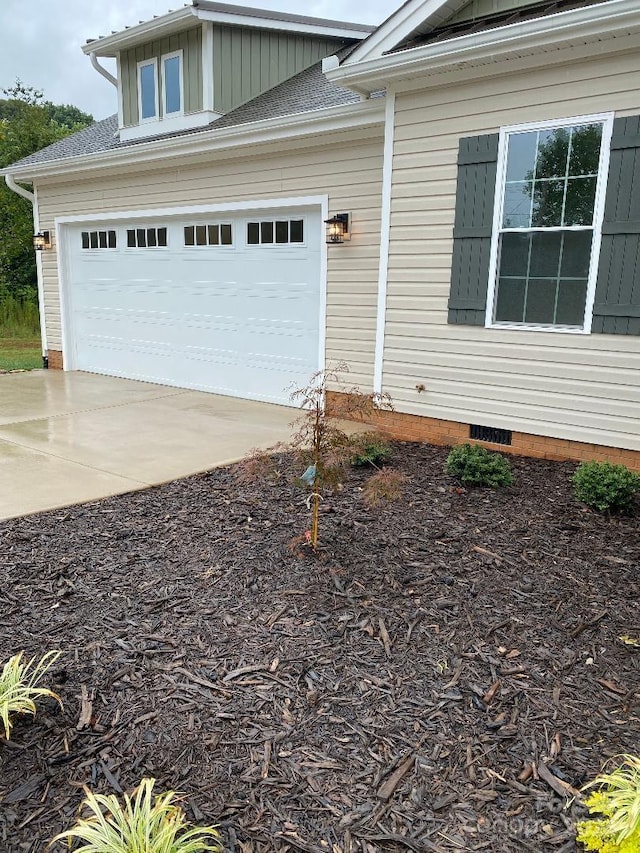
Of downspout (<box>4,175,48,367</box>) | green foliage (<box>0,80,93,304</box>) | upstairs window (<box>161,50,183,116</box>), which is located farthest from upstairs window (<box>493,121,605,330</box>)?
green foliage (<box>0,80,93,304</box>)

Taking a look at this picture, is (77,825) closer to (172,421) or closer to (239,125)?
(172,421)

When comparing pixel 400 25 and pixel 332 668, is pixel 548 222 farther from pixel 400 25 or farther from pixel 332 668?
pixel 332 668

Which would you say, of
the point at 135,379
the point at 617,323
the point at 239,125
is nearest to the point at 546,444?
the point at 617,323

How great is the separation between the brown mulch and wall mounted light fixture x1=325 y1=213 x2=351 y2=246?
12.1 feet

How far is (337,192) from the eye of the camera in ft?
22.9

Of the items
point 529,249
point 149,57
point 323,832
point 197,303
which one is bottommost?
point 323,832

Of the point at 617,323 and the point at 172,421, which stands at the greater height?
the point at 617,323

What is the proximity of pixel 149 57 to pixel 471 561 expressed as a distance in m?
9.09

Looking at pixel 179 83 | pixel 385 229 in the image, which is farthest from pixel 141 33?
pixel 385 229

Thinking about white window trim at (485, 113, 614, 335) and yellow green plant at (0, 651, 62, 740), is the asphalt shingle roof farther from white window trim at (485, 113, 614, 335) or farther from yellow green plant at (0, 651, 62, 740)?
yellow green plant at (0, 651, 62, 740)

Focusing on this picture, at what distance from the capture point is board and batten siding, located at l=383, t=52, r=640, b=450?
16.0 feet

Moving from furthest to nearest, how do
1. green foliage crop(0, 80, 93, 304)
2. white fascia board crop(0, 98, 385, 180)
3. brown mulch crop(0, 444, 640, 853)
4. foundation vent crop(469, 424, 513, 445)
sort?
green foliage crop(0, 80, 93, 304) < white fascia board crop(0, 98, 385, 180) < foundation vent crop(469, 424, 513, 445) < brown mulch crop(0, 444, 640, 853)

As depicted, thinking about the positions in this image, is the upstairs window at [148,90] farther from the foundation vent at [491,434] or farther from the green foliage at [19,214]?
the green foliage at [19,214]

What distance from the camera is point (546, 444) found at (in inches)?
212
